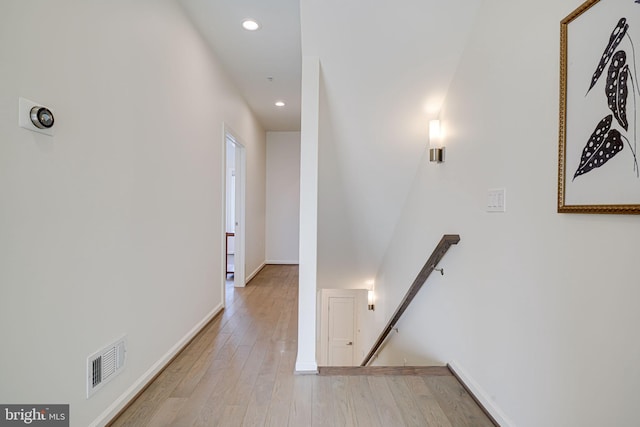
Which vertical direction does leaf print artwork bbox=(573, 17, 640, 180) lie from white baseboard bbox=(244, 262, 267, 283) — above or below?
above

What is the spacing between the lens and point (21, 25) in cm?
108

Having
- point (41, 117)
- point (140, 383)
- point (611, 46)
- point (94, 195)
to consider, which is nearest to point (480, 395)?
point (611, 46)

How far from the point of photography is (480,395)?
1680 mm

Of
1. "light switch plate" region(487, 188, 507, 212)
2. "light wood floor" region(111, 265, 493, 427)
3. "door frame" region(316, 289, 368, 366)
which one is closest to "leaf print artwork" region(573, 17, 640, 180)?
"light switch plate" region(487, 188, 507, 212)

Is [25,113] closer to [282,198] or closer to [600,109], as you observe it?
[600,109]

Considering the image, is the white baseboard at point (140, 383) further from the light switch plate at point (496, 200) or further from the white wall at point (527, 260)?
the light switch plate at point (496, 200)

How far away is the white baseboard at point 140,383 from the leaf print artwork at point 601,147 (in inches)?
92.1

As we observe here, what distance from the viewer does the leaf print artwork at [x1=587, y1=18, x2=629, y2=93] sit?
3.11 feet

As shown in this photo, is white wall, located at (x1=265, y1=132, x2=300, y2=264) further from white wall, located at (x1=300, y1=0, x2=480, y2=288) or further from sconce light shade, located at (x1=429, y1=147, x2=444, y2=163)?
sconce light shade, located at (x1=429, y1=147, x2=444, y2=163)

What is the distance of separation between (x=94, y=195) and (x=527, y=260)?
200 cm

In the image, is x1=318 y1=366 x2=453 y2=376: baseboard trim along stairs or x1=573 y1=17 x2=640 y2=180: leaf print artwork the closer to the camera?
x1=573 y1=17 x2=640 y2=180: leaf print artwork

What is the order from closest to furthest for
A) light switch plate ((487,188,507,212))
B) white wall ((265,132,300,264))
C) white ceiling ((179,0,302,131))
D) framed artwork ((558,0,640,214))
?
1. framed artwork ((558,0,640,214))
2. light switch plate ((487,188,507,212))
3. white ceiling ((179,0,302,131))
4. white wall ((265,132,300,264))

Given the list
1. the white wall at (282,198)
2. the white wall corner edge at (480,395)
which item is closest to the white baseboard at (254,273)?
the white wall at (282,198)

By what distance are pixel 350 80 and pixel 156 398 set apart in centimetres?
244
